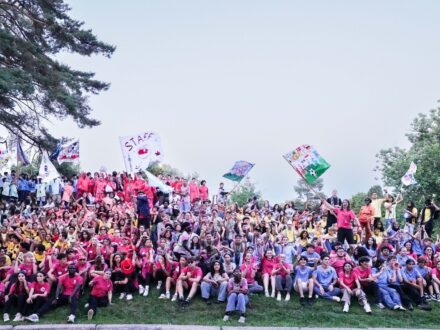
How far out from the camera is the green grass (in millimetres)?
11328

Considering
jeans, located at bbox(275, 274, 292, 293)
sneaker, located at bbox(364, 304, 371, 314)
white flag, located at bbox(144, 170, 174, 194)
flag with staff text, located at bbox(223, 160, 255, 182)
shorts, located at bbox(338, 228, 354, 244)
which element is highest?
flag with staff text, located at bbox(223, 160, 255, 182)

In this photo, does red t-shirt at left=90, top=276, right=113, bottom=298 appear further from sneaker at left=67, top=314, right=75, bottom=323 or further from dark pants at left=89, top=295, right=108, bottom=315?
sneaker at left=67, top=314, right=75, bottom=323

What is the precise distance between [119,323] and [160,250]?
2516 mm

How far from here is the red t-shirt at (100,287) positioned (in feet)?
38.6

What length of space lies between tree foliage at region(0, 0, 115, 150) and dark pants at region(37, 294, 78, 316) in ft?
36.7

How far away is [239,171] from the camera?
21.0m

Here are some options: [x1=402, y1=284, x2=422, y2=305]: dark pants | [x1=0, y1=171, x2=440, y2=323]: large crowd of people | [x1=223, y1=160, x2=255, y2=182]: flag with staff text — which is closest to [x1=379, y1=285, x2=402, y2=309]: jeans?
[x1=0, y1=171, x2=440, y2=323]: large crowd of people

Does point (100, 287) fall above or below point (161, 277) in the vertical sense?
below

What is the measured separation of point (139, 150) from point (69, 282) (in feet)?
21.1

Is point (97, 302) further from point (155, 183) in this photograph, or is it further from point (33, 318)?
point (155, 183)

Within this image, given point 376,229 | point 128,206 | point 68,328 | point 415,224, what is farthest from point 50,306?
point 415,224

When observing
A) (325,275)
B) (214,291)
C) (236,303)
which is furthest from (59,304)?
(325,275)

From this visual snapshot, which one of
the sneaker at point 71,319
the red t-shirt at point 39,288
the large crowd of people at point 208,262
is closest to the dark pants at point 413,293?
the large crowd of people at point 208,262

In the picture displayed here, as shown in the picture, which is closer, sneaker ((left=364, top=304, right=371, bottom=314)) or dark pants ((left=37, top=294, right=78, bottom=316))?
dark pants ((left=37, top=294, right=78, bottom=316))
